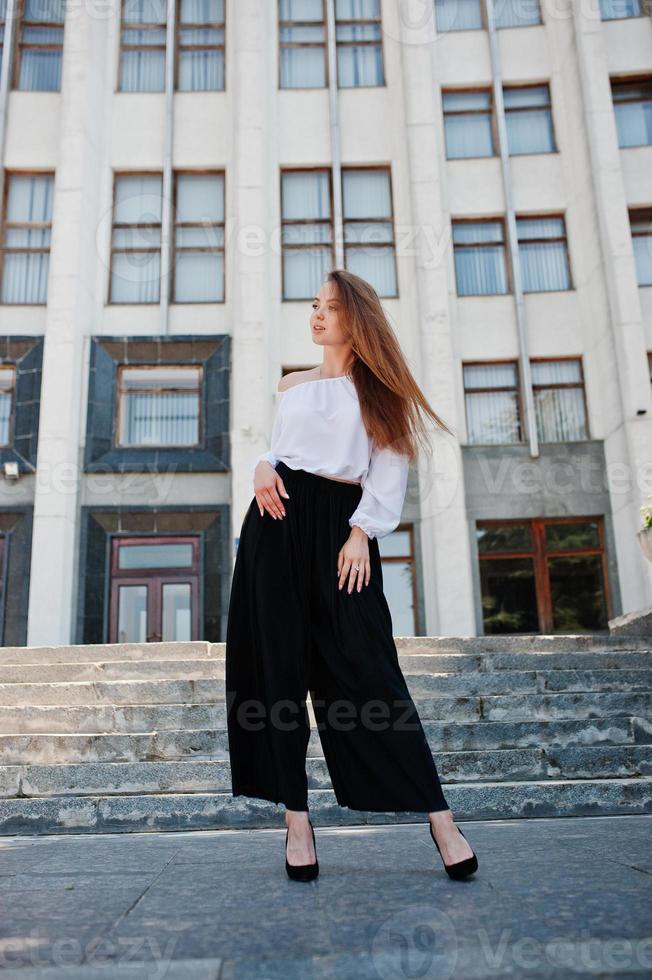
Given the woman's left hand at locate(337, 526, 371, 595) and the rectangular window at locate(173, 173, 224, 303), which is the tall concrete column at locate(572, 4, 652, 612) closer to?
the rectangular window at locate(173, 173, 224, 303)

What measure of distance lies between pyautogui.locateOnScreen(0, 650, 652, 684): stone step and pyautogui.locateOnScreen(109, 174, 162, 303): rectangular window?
33.9 ft

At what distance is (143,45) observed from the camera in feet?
57.8

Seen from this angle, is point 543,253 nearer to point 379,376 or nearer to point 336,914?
point 379,376

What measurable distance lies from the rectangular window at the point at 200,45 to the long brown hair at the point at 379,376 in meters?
16.3

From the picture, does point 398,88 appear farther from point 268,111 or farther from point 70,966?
point 70,966

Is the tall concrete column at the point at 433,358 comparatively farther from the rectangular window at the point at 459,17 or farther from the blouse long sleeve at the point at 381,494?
the blouse long sleeve at the point at 381,494

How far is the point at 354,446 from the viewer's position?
2910 millimetres

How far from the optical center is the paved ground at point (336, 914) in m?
1.60

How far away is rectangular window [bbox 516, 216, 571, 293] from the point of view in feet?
54.7

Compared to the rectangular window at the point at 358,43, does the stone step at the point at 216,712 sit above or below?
below

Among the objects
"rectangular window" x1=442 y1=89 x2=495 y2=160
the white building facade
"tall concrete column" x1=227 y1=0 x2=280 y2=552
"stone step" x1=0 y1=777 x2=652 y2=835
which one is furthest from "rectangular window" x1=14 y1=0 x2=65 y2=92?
"stone step" x1=0 y1=777 x2=652 y2=835

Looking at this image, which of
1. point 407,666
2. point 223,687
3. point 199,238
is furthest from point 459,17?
point 223,687

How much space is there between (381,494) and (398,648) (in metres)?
5.69

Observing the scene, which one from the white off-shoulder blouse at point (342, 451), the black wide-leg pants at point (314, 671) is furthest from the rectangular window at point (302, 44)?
the black wide-leg pants at point (314, 671)
